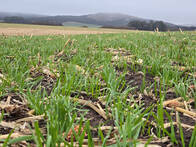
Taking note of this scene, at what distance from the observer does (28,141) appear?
1.04m

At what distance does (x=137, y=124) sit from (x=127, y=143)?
0.42 feet

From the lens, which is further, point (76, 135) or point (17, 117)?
point (17, 117)

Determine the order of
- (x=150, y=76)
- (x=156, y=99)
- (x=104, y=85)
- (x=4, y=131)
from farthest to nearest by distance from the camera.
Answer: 1. (x=150, y=76)
2. (x=104, y=85)
3. (x=156, y=99)
4. (x=4, y=131)

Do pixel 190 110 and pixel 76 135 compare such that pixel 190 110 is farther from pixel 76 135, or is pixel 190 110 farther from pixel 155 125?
pixel 76 135

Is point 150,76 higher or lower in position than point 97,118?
higher

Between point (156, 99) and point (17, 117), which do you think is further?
point (156, 99)

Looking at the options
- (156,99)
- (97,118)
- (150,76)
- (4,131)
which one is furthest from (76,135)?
(150,76)

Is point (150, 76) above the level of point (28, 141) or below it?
above

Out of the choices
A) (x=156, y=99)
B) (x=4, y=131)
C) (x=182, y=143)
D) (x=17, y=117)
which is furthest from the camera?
(x=156, y=99)

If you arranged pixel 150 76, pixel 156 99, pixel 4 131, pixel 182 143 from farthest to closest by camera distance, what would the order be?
pixel 150 76, pixel 156 99, pixel 4 131, pixel 182 143

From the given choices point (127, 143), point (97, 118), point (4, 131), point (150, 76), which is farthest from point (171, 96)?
point (4, 131)

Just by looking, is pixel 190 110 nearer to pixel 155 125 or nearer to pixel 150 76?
pixel 155 125

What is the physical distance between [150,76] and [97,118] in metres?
1.17

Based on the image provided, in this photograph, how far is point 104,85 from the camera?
1973 mm
